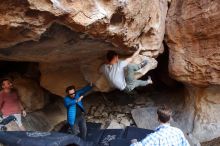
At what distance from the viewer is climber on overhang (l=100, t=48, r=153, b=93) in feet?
14.1

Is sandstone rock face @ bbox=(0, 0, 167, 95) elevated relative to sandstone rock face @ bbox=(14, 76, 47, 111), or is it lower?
elevated

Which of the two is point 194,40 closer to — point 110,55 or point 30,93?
point 110,55

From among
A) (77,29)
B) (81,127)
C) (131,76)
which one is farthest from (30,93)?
(77,29)

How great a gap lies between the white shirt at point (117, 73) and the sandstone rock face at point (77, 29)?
0.58ft

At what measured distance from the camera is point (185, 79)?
5.00 m

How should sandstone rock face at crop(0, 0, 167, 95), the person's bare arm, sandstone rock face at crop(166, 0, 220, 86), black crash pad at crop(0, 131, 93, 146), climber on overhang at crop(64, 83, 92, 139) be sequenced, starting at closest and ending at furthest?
sandstone rock face at crop(0, 0, 167, 95) < black crash pad at crop(0, 131, 93, 146) < climber on overhang at crop(64, 83, 92, 139) < the person's bare arm < sandstone rock face at crop(166, 0, 220, 86)

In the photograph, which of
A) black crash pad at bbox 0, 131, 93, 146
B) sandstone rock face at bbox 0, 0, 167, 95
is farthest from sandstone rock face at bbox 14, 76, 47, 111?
black crash pad at bbox 0, 131, 93, 146

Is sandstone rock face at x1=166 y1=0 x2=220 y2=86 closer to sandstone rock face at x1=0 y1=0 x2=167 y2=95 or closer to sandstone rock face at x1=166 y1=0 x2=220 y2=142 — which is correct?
sandstone rock face at x1=166 y1=0 x2=220 y2=142

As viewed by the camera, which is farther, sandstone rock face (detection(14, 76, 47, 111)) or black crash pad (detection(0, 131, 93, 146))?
sandstone rock face (detection(14, 76, 47, 111))

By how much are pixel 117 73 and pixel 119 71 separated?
3 centimetres

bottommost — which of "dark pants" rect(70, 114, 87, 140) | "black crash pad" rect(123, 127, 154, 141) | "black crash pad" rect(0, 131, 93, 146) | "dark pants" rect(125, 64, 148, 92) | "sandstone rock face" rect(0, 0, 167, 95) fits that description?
"black crash pad" rect(123, 127, 154, 141)

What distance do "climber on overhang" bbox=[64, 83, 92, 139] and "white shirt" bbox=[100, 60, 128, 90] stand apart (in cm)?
39

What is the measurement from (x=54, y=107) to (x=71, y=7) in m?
2.77

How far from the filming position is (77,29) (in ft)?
11.2
